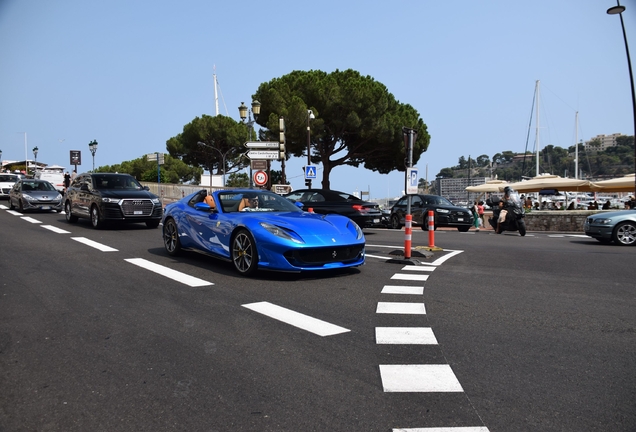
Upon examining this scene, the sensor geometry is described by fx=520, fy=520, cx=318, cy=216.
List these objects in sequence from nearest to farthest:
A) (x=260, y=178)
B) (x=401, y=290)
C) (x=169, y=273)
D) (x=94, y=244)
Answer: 1. (x=401, y=290)
2. (x=169, y=273)
3. (x=94, y=244)
4. (x=260, y=178)

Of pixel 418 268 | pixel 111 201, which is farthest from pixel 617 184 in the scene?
pixel 111 201

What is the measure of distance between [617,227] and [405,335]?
37.6ft

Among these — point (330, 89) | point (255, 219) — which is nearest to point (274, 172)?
point (330, 89)

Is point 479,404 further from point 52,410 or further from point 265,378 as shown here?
point 52,410

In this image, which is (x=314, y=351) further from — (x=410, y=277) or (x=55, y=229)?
(x=55, y=229)

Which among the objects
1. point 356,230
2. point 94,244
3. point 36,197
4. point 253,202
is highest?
point 36,197

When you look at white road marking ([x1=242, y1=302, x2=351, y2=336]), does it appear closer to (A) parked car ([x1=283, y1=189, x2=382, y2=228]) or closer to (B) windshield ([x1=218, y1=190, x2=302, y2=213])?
(B) windshield ([x1=218, y1=190, x2=302, y2=213])

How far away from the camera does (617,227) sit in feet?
44.7

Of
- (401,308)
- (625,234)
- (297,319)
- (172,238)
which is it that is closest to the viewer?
(297,319)

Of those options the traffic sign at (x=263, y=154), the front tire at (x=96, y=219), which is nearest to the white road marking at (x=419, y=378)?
the front tire at (x=96, y=219)

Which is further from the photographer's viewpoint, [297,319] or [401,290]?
[401,290]

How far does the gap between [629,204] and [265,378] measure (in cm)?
2636

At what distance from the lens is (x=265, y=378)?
3.52 m

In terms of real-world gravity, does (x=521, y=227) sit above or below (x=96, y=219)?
below
